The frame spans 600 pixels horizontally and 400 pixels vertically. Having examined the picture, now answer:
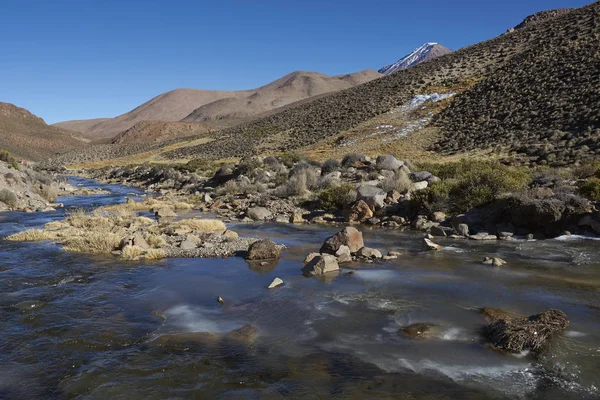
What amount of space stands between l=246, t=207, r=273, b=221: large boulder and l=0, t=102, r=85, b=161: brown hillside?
321 ft

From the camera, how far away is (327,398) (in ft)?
18.0

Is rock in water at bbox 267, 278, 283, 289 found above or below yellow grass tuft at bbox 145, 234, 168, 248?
below

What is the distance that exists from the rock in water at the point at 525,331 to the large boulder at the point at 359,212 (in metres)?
11.9

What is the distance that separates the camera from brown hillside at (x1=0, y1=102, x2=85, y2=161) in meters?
110

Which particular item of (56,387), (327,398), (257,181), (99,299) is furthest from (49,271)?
→ (257,181)

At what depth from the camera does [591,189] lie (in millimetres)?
15203

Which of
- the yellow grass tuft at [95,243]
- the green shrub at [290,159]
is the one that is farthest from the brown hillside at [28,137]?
the yellow grass tuft at [95,243]

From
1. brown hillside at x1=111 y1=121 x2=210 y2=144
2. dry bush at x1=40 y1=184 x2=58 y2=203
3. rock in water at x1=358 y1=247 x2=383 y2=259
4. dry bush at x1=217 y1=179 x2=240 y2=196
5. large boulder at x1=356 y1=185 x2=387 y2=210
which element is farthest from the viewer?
brown hillside at x1=111 y1=121 x2=210 y2=144

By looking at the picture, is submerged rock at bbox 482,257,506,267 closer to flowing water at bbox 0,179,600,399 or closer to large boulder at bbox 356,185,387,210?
flowing water at bbox 0,179,600,399

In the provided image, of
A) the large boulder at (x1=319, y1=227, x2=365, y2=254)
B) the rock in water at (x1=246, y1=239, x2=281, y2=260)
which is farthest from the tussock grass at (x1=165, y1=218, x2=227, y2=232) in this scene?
the large boulder at (x1=319, y1=227, x2=365, y2=254)

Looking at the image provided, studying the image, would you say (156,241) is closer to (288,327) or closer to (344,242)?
(344,242)

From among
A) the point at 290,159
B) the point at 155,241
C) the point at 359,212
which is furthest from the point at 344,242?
the point at 290,159

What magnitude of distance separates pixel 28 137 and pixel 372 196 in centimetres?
13102

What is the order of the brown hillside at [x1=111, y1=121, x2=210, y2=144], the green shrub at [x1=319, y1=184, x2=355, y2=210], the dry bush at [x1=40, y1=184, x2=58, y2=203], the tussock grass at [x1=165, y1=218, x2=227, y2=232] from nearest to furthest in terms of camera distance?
the tussock grass at [x1=165, y1=218, x2=227, y2=232] → the green shrub at [x1=319, y1=184, x2=355, y2=210] → the dry bush at [x1=40, y1=184, x2=58, y2=203] → the brown hillside at [x1=111, y1=121, x2=210, y2=144]
